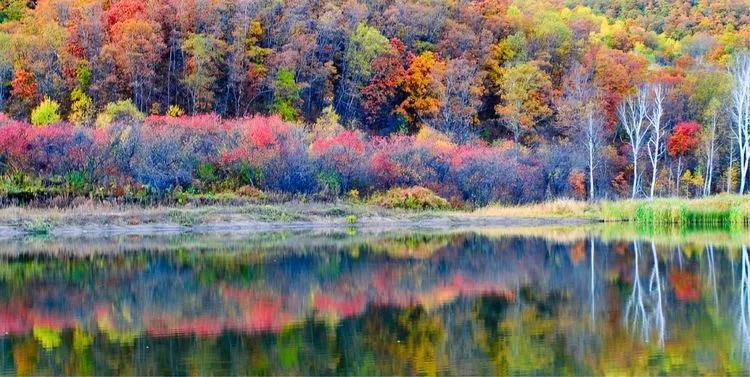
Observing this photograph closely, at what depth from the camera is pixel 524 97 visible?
8275cm

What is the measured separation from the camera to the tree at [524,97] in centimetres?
8131

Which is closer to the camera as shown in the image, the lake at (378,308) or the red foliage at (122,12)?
the lake at (378,308)

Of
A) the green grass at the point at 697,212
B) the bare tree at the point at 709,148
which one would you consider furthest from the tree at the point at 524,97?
the green grass at the point at 697,212

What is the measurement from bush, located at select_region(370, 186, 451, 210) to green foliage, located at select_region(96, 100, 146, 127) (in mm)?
17781

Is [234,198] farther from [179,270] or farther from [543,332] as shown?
[543,332]

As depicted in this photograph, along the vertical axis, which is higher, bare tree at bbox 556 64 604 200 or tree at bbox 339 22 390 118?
tree at bbox 339 22 390 118

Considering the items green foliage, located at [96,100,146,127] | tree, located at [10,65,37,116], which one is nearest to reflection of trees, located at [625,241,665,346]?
green foliage, located at [96,100,146,127]

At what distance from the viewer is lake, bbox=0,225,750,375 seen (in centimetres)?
1534

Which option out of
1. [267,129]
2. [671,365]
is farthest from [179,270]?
[267,129]

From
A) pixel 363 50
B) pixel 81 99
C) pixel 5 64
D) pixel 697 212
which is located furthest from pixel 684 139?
pixel 5 64

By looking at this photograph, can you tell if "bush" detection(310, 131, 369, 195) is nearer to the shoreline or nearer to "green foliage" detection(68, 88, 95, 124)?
the shoreline

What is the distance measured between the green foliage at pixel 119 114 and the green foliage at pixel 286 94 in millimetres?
14360

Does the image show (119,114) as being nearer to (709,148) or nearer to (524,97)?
(524,97)

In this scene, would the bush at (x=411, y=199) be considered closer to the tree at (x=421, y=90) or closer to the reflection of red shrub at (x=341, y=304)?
the tree at (x=421, y=90)
